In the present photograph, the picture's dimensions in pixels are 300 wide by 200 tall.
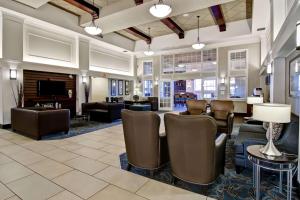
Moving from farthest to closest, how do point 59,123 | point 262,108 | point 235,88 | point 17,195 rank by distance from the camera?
1. point 235,88
2. point 59,123
3. point 17,195
4. point 262,108

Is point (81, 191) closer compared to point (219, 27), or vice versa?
point (81, 191)

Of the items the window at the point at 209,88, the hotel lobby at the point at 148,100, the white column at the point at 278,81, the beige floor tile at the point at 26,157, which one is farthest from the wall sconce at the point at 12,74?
the window at the point at 209,88

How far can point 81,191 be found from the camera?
2.18 meters

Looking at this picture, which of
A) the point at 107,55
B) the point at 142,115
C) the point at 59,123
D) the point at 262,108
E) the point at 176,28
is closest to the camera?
the point at 262,108

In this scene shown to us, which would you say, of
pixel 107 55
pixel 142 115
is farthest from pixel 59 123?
pixel 107 55

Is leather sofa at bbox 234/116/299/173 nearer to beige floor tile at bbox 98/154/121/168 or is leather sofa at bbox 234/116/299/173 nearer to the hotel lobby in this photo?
the hotel lobby

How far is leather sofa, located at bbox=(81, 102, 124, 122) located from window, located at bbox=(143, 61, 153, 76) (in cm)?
556

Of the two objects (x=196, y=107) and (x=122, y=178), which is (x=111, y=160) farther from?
(x=196, y=107)

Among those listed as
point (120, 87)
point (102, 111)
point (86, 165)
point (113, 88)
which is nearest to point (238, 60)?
point (120, 87)

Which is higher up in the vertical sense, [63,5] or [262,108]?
[63,5]

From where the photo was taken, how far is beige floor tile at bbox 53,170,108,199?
216cm

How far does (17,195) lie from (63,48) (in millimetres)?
7011

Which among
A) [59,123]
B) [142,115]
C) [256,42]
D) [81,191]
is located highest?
[256,42]

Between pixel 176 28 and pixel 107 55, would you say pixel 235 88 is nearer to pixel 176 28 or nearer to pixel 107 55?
pixel 176 28
